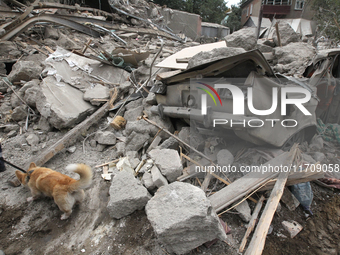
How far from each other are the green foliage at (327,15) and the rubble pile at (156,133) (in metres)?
2.29

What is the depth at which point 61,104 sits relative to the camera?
16.7 feet

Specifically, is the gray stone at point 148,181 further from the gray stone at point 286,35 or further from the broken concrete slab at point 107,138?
the gray stone at point 286,35

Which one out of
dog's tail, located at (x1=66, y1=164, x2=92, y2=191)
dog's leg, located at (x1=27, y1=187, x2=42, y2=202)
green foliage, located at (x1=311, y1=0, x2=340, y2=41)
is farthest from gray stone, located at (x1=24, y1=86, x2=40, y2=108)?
green foliage, located at (x1=311, y1=0, x2=340, y2=41)

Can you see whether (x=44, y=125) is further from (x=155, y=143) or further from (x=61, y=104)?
(x=155, y=143)

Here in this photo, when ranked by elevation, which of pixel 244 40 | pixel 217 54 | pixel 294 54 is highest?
pixel 244 40

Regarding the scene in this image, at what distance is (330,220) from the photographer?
2.88 meters

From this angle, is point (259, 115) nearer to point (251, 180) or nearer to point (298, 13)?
point (251, 180)

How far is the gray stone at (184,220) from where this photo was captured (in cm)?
215

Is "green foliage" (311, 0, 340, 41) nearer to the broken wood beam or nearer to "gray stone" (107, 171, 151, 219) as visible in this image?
the broken wood beam

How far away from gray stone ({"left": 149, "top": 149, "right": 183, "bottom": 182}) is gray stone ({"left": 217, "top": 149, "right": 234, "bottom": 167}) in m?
0.67

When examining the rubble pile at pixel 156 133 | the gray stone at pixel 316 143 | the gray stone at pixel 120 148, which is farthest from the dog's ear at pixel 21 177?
the gray stone at pixel 316 143

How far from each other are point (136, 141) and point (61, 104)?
245cm

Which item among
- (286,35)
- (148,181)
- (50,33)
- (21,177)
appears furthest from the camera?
(50,33)

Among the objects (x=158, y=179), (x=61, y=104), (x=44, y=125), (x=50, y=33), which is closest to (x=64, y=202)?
(x=158, y=179)
